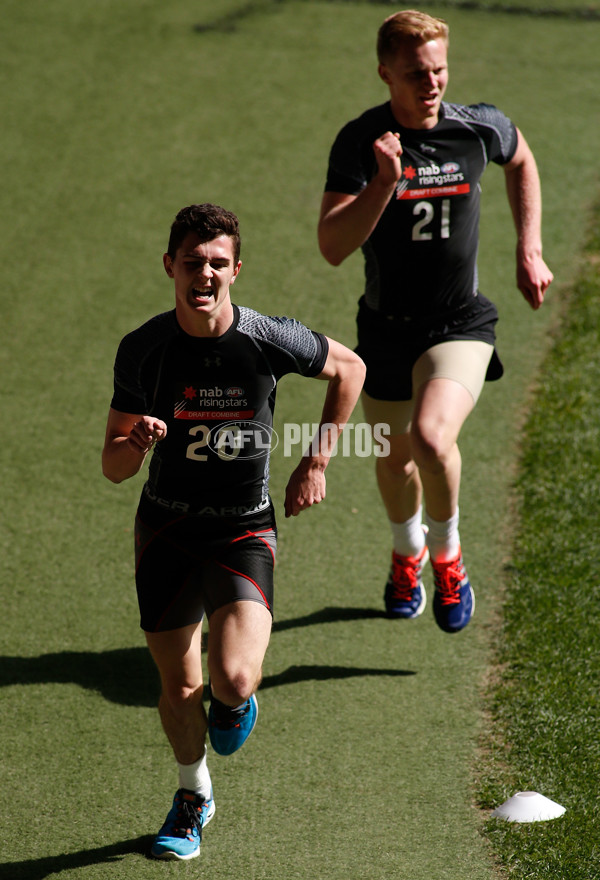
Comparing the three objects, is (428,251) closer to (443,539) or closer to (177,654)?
(443,539)

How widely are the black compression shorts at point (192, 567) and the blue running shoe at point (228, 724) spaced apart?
0.32m

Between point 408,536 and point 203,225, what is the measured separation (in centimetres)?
219

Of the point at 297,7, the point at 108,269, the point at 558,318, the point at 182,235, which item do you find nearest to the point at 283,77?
the point at 297,7

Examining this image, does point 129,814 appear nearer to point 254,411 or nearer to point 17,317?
point 254,411

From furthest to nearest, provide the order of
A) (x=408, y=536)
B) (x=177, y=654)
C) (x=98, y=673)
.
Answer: (x=408, y=536)
(x=98, y=673)
(x=177, y=654)

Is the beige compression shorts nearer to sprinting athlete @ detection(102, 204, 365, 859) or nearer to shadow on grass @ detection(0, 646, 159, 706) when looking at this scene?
sprinting athlete @ detection(102, 204, 365, 859)

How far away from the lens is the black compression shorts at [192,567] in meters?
3.69

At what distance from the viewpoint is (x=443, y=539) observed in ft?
15.5

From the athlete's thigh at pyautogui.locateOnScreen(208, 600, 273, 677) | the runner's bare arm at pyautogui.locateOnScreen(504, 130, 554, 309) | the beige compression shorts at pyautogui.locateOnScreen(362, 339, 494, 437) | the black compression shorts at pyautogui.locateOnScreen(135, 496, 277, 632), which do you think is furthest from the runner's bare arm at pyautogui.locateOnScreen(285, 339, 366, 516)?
the runner's bare arm at pyautogui.locateOnScreen(504, 130, 554, 309)

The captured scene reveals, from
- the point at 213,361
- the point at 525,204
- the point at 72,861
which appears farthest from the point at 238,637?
the point at 525,204

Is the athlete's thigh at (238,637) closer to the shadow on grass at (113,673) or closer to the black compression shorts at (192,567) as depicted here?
the black compression shorts at (192,567)

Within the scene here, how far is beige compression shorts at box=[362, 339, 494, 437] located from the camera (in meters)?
4.53

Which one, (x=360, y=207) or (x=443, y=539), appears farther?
(x=443, y=539)

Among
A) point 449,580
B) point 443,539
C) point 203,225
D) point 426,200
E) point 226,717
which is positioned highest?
point 203,225
